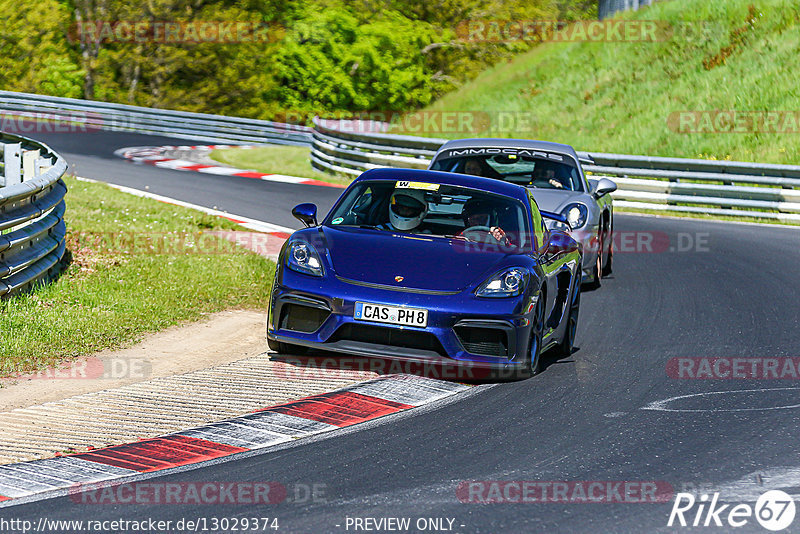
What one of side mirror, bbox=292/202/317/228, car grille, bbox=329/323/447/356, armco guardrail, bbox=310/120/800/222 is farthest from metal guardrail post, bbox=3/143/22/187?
armco guardrail, bbox=310/120/800/222

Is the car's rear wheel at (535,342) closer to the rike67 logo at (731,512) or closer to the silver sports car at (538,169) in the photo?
the rike67 logo at (731,512)

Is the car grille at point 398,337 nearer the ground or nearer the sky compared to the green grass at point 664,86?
nearer the sky

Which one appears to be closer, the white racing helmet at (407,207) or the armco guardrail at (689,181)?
the white racing helmet at (407,207)

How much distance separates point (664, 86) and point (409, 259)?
2547cm

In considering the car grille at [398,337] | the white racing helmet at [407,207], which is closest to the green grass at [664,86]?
the white racing helmet at [407,207]

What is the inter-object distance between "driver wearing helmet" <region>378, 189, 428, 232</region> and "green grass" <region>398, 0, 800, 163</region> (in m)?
19.0

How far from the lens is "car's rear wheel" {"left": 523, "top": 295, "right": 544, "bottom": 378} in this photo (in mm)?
7637

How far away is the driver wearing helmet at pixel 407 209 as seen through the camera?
8.58m

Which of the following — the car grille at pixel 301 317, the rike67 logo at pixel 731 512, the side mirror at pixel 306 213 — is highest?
the side mirror at pixel 306 213

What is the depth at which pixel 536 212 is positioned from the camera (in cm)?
890

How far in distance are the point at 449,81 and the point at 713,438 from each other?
48618 mm

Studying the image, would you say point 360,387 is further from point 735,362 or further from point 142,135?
point 142,135

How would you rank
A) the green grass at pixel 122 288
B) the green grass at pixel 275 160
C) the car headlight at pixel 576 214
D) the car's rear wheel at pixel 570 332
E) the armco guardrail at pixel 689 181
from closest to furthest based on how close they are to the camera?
1. the green grass at pixel 122 288
2. the car's rear wheel at pixel 570 332
3. the car headlight at pixel 576 214
4. the armco guardrail at pixel 689 181
5. the green grass at pixel 275 160

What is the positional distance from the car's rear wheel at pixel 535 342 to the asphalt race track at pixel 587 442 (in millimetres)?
109
